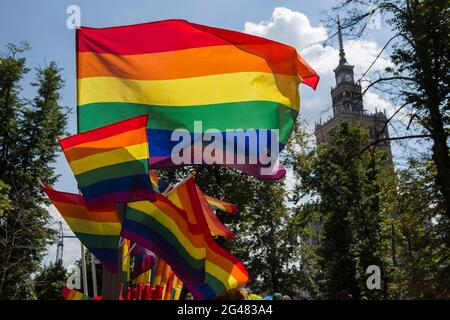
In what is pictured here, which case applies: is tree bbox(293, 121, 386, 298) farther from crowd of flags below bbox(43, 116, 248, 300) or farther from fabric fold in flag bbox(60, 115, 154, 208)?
fabric fold in flag bbox(60, 115, 154, 208)

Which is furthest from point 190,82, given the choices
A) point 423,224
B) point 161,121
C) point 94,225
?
point 423,224

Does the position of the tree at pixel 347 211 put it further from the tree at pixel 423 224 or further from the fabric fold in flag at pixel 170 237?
the fabric fold in flag at pixel 170 237

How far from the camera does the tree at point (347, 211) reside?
2856 centimetres

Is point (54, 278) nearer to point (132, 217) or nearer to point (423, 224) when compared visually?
point (423, 224)

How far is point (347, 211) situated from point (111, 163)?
995 inches

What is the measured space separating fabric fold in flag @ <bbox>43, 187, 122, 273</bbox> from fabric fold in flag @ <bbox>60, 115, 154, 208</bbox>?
255 mm

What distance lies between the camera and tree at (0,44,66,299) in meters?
22.6

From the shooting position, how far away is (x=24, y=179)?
2483cm

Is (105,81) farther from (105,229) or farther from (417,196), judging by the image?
(417,196)

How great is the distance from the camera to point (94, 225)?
5.22 meters

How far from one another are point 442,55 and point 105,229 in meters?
11.0

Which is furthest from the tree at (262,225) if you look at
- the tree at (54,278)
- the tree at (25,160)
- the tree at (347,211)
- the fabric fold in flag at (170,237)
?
the fabric fold in flag at (170,237)

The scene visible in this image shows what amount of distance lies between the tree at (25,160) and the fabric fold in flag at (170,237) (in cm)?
1742

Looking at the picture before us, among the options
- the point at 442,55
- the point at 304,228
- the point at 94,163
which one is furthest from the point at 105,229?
the point at 304,228
